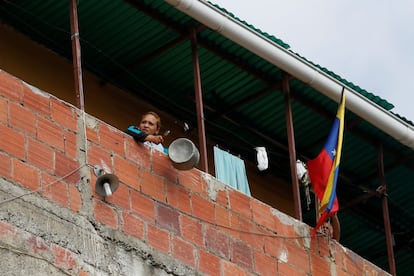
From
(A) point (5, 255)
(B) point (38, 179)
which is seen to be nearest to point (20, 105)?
(B) point (38, 179)

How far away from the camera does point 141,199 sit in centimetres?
1254

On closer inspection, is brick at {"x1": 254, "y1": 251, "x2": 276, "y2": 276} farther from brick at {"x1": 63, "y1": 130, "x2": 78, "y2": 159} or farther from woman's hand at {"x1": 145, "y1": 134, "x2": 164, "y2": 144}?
brick at {"x1": 63, "y1": 130, "x2": 78, "y2": 159}

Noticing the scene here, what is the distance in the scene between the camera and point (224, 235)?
13.3 m

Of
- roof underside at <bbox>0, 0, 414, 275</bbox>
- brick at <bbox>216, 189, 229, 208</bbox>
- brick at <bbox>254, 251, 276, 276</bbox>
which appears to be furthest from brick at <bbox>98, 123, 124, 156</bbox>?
roof underside at <bbox>0, 0, 414, 275</bbox>

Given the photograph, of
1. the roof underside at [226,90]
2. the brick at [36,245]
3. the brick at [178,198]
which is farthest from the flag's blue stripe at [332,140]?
the brick at [36,245]

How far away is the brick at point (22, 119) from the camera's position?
38.5 ft

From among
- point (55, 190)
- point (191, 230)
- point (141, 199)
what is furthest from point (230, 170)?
point (55, 190)

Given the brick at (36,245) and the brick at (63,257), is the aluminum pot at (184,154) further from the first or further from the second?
the brick at (36,245)

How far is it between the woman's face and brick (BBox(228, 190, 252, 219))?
0.91 m

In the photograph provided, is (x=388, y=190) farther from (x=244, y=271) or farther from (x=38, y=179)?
(x=38, y=179)

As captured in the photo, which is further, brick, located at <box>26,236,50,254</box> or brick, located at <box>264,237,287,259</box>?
brick, located at <box>264,237,287,259</box>

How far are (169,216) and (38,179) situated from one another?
152cm

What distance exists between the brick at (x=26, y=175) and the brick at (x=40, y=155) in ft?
0.29

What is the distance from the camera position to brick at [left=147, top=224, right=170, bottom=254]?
12390 millimetres
